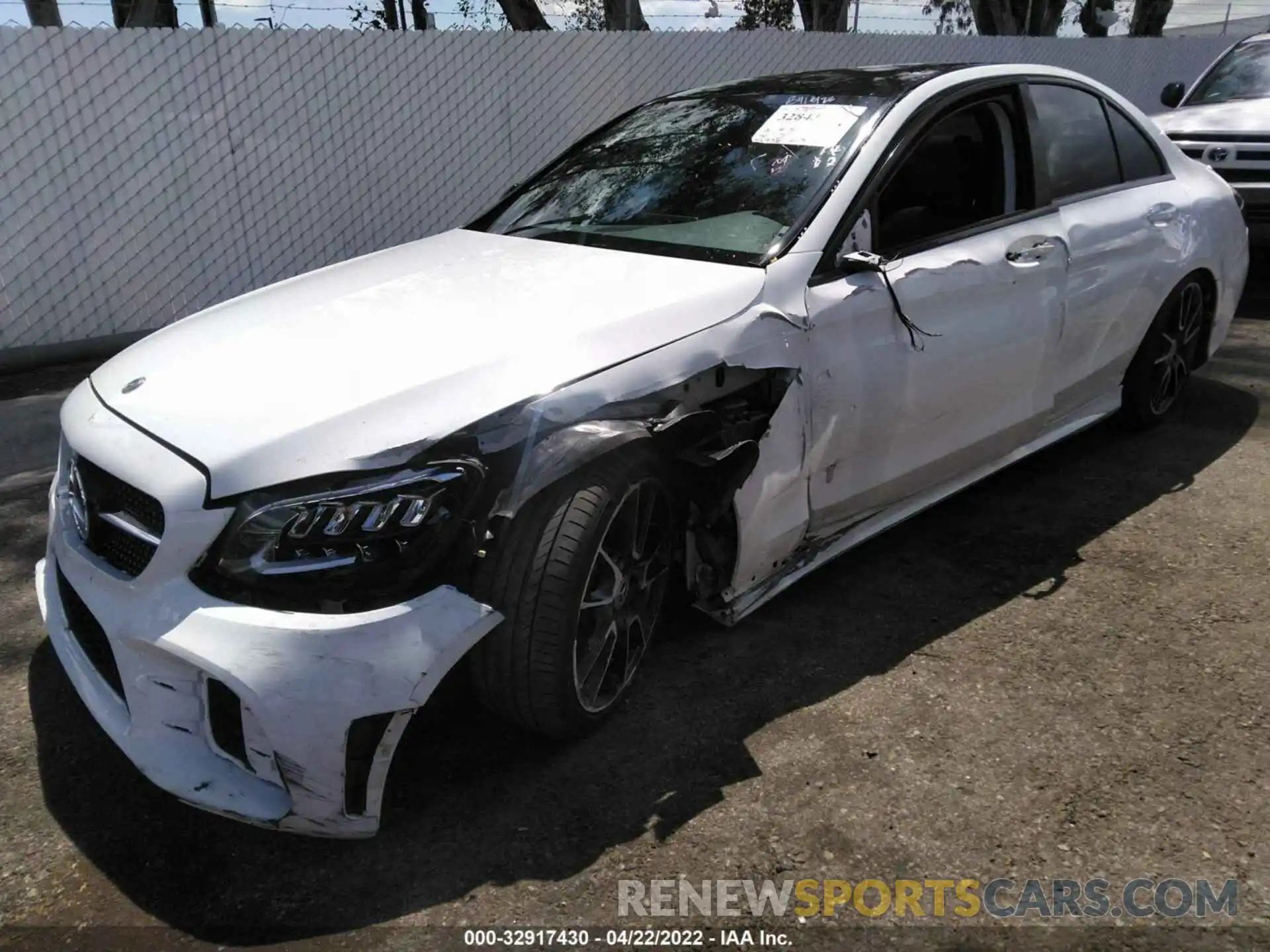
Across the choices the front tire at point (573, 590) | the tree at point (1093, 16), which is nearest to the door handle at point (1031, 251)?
the front tire at point (573, 590)

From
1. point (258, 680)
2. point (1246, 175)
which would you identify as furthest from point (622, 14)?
point (258, 680)

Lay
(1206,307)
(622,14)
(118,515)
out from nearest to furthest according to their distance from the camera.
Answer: (118,515) < (1206,307) < (622,14)

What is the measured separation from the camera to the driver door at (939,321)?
2949 millimetres

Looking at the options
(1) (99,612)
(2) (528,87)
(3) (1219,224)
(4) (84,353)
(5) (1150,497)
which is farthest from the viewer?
(2) (528,87)

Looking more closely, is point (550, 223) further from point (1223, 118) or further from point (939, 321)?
point (1223, 118)

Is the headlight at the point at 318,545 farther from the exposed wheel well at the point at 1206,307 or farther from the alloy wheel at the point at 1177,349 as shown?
the exposed wheel well at the point at 1206,307

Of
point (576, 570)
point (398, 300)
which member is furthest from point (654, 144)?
point (576, 570)

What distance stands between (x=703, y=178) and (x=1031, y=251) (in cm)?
117

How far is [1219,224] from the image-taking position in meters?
4.62

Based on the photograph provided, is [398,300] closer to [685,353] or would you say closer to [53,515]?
[685,353]

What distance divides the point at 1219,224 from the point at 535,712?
13.1 ft

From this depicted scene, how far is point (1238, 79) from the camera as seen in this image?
803 centimetres

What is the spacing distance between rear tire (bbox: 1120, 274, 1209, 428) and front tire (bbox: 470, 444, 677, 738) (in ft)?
9.11

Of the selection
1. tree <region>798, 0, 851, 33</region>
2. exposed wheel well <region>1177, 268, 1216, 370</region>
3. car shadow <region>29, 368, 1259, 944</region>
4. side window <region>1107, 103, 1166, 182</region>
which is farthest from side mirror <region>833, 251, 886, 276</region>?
tree <region>798, 0, 851, 33</region>
